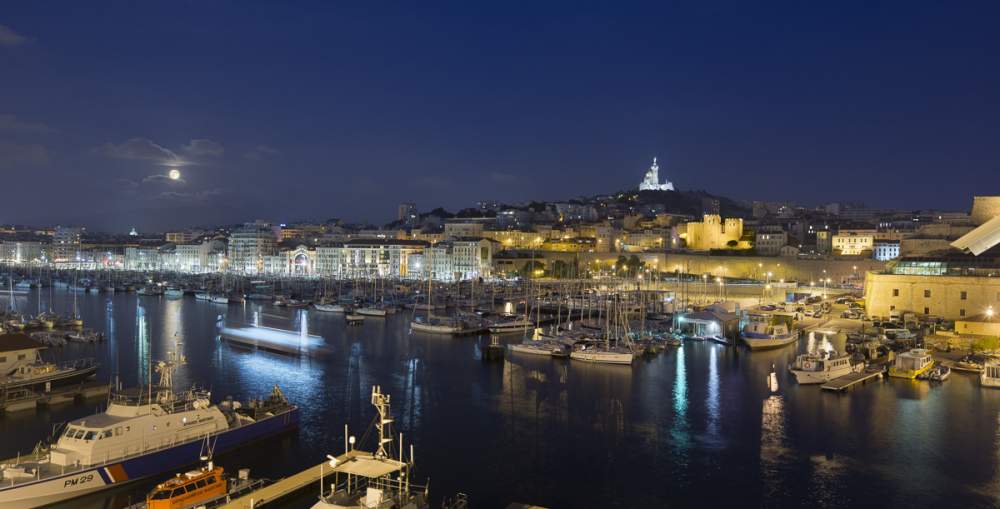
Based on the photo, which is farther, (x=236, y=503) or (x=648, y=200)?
(x=648, y=200)

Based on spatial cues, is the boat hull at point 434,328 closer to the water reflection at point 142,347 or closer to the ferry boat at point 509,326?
the ferry boat at point 509,326

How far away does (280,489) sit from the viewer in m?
8.05

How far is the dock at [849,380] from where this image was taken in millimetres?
14361

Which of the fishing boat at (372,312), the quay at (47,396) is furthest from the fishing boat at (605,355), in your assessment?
the fishing boat at (372,312)

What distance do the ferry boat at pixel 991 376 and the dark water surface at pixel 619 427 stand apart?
0.64ft

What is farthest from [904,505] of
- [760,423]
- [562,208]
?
[562,208]

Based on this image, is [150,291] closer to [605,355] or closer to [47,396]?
[47,396]

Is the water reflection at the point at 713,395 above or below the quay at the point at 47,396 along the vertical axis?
below

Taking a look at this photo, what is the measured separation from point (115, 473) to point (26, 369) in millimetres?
6516

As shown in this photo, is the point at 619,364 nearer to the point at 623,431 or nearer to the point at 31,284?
the point at 623,431

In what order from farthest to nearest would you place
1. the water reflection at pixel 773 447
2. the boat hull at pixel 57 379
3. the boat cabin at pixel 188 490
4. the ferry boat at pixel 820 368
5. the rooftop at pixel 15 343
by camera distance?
1. the ferry boat at pixel 820 368
2. the rooftop at pixel 15 343
3. the boat hull at pixel 57 379
4. the water reflection at pixel 773 447
5. the boat cabin at pixel 188 490

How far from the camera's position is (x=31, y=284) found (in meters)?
44.2

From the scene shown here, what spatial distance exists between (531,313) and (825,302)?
1144cm

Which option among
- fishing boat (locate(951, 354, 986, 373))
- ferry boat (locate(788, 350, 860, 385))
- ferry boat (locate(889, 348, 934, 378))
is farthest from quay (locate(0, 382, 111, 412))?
fishing boat (locate(951, 354, 986, 373))
